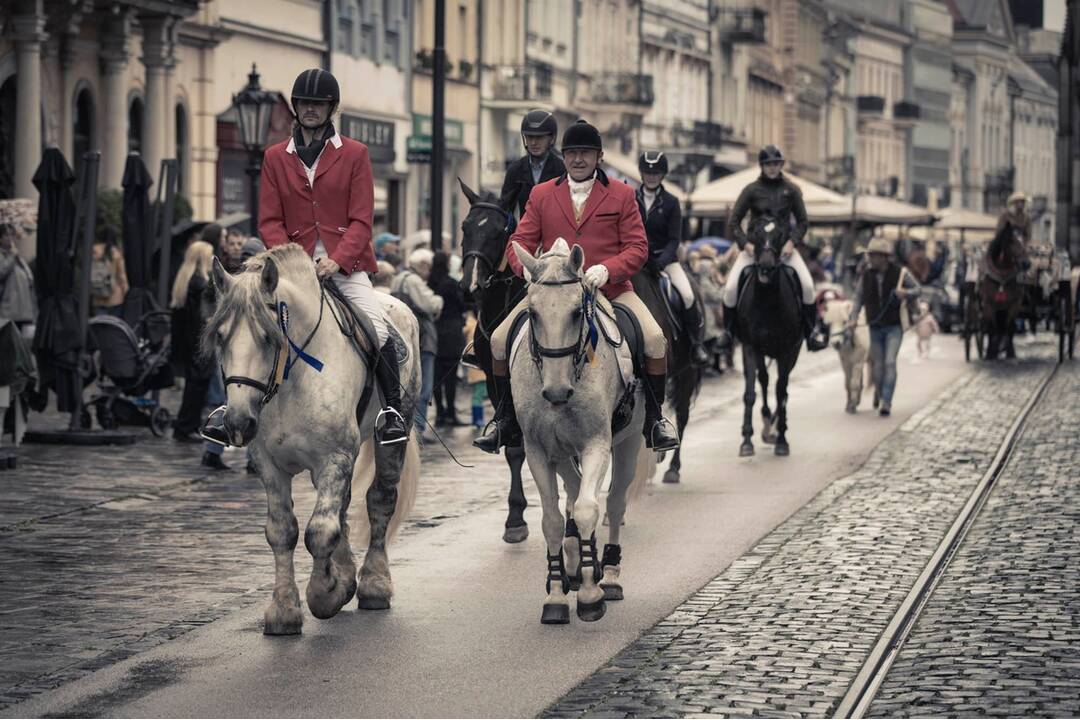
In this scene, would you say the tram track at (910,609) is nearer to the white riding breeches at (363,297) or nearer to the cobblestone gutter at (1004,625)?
the cobblestone gutter at (1004,625)

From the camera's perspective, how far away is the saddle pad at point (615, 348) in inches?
424

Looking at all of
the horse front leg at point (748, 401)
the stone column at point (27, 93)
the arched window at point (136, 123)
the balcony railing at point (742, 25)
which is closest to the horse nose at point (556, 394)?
the horse front leg at point (748, 401)

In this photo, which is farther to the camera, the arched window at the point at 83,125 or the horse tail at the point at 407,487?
the arched window at the point at 83,125

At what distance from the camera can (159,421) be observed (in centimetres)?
2052

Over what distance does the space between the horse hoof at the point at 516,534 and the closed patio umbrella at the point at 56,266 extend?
668 centimetres

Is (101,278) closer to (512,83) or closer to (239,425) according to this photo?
(239,425)

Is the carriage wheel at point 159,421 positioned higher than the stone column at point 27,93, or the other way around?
the stone column at point 27,93

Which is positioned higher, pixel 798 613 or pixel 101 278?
pixel 101 278

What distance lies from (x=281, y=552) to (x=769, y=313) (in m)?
10.2

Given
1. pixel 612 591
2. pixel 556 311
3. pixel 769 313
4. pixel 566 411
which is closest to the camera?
pixel 556 311

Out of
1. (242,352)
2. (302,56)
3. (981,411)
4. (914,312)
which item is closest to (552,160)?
(242,352)

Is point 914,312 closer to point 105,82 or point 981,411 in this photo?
point 981,411

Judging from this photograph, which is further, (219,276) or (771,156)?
(771,156)

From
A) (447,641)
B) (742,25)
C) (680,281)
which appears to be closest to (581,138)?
(447,641)
